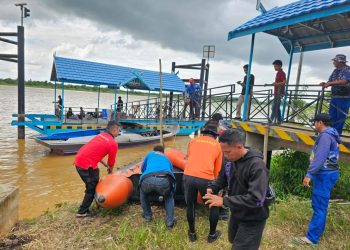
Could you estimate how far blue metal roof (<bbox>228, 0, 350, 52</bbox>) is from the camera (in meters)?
4.56

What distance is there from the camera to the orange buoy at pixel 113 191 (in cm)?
432

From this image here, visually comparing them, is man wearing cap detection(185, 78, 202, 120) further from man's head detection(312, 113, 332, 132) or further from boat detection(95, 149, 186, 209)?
man's head detection(312, 113, 332, 132)

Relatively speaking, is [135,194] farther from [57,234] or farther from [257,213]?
[257,213]

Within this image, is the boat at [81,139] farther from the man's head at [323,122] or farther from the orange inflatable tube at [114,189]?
the man's head at [323,122]

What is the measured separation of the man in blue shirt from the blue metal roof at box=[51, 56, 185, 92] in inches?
398

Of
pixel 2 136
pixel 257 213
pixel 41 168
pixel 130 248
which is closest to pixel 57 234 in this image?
pixel 130 248

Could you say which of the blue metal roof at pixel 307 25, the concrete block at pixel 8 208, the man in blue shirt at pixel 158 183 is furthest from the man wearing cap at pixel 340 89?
the concrete block at pixel 8 208

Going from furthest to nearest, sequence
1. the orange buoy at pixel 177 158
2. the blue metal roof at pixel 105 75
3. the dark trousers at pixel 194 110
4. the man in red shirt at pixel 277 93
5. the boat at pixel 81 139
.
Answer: the blue metal roof at pixel 105 75 < the dark trousers at pixel 194 110 < the boat at pixel 81 139 < the man in red shirt at pixel 277 93 < the orange buoy at pixel 177 158

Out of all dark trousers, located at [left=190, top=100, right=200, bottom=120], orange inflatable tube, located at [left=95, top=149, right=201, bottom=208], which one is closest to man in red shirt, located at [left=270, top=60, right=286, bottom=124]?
orange inflatable tube, located at [left=95, top=149, right=201, bottom=208]

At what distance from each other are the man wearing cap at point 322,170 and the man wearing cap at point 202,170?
1.18m

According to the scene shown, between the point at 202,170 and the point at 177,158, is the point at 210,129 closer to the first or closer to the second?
the point at 202,170

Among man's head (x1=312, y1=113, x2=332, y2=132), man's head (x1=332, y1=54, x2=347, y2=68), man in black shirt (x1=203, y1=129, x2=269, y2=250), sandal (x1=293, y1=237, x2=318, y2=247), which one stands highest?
man's head (x1=332, y1=54, x2=347, y2=68)

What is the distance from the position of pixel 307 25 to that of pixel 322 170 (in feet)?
13.0

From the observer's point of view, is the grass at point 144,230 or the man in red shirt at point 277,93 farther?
the man in red shirt at point 277,93
